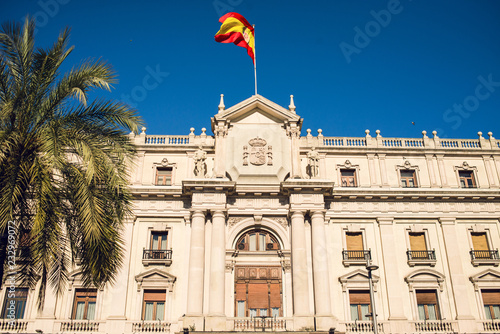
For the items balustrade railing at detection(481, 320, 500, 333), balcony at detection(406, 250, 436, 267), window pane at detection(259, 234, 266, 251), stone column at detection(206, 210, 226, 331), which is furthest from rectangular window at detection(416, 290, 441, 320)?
stone column at detection(206, 210, 226, 331)

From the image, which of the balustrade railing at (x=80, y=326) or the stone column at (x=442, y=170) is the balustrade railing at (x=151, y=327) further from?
the stone column at (x=442, y=170)

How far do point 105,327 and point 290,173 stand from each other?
15204mm

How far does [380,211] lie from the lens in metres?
31.9

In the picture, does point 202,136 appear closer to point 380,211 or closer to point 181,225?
point 181,225

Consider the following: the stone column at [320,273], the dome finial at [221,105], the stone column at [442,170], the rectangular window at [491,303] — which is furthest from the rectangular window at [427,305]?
the dome finial at [221,105]

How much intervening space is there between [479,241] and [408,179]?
622 cm

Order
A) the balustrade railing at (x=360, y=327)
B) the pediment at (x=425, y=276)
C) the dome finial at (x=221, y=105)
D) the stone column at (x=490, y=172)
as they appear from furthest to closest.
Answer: the dome finial at (x=221, y=105) < the stone column at (x=490, y=172) < the pediment at (x=425, y=276) < the balustrade railing at (x=360, y=327)

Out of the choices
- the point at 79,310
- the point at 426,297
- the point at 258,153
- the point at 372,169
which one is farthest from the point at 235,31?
the point at 426,297

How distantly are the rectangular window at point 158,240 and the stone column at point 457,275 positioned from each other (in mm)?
18694

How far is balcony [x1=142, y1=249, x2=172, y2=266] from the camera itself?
29828 mm

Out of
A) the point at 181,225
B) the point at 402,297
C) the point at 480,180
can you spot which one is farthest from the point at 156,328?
the point at 480,180

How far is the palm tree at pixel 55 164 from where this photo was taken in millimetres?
14648

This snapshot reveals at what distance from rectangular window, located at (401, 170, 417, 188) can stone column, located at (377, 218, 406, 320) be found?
11.7ft

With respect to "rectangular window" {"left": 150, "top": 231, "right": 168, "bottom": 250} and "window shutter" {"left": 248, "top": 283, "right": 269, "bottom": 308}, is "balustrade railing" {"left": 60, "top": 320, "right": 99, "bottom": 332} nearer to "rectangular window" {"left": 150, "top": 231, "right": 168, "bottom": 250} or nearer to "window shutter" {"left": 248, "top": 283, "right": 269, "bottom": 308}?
"rectangular window" {"left": 150, "top": 231, "right": 168, "bottom": 250}
